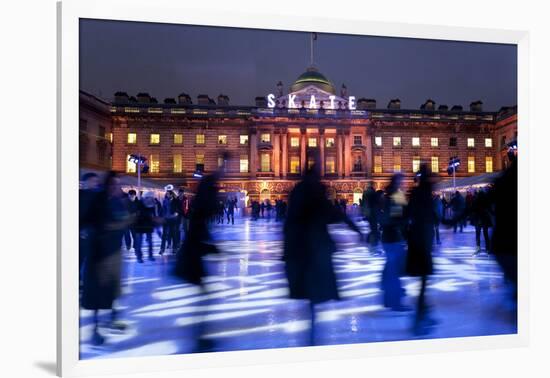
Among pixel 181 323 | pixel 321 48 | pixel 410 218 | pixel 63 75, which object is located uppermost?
pixel 321 48

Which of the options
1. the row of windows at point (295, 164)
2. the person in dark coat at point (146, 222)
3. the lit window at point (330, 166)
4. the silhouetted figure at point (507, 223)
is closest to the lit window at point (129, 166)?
the row of windows at point (295, 164)

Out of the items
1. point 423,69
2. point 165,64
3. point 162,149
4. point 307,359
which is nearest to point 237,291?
point 307,359

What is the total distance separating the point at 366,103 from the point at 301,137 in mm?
705

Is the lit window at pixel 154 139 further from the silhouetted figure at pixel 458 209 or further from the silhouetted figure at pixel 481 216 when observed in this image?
the silhouetted figure at pixel 481 216

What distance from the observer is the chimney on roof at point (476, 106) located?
16.1ft

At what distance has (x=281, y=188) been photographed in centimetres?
447

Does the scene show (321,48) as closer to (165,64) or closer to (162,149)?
(165,64)

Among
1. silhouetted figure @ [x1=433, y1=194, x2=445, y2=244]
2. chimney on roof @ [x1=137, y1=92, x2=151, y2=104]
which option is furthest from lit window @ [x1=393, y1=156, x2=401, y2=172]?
chimney on roof @ [x1=137, y1=92, x2=151, y2=104]

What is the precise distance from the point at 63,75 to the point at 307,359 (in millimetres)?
3272

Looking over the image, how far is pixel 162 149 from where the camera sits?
4.29 meters

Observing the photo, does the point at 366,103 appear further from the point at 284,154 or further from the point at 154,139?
the point at 154,139

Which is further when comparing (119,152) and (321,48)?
(321,48)

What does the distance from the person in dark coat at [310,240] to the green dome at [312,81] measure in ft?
2.18

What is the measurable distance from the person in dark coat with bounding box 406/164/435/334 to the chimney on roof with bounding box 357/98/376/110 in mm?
771
